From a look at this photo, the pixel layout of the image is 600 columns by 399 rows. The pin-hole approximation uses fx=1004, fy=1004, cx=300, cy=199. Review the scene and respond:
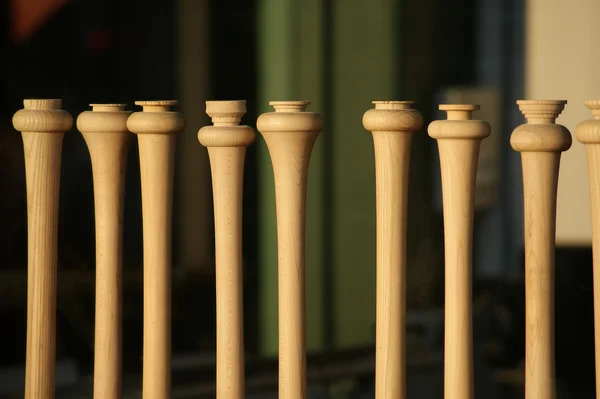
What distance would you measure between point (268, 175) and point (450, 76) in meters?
0.20

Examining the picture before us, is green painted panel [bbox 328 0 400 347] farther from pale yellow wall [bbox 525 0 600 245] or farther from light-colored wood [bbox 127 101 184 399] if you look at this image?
light-colored wood [bbox 127 101 184 399]

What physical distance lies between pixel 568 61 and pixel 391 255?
1.34 ft

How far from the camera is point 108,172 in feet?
2.26

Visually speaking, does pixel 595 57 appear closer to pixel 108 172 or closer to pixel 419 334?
pixel 419 334

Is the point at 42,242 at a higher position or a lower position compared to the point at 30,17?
lower

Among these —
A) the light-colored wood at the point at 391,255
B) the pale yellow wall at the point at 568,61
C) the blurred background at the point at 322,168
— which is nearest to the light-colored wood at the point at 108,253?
the light-colored wood at the point at 391,255

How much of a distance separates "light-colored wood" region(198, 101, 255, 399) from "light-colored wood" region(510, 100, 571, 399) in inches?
6.9

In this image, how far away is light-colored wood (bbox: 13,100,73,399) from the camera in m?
0.69

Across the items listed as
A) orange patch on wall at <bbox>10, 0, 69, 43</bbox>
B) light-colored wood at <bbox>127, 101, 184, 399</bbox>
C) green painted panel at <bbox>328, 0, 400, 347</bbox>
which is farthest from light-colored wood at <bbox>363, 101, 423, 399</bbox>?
orange patch on wall at <bbox>10, 0, 69, 43</bbox>

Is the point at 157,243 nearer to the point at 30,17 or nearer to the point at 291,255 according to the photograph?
the point at 291,255

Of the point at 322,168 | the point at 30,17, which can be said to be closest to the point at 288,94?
the point at 322,168

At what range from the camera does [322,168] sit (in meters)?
0.99

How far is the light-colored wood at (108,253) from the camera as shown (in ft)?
2.26

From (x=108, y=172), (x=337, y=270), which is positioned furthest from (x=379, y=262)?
(x=337, y=270)
